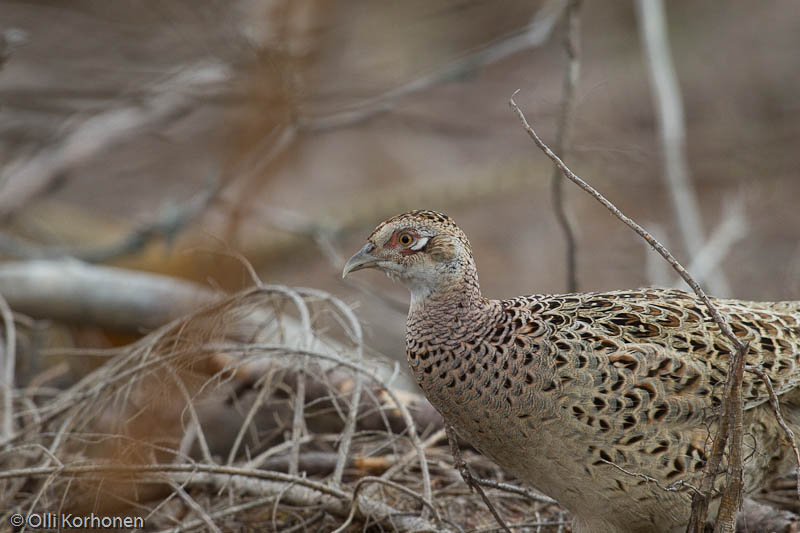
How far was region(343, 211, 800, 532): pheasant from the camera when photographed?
3195mm

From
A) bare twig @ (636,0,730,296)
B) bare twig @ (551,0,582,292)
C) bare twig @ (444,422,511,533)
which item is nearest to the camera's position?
bare twig @ (444,422,511,533)

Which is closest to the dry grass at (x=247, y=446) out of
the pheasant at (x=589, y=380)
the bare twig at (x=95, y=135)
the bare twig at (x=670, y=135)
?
the pheasant at (x=589, y=380)

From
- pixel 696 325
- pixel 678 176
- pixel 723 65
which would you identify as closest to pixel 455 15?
pixel 723 65

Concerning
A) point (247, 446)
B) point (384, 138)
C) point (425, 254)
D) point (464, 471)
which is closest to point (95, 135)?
point (247, 446)

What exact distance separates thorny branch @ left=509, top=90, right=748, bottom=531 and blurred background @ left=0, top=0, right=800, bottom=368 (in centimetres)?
110

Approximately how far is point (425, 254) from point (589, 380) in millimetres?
781

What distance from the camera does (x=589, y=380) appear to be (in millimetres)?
3225

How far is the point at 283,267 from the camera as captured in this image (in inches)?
378

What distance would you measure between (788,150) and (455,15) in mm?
5623

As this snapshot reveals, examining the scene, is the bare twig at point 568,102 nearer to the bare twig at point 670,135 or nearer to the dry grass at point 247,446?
the dry grass at point 247,446

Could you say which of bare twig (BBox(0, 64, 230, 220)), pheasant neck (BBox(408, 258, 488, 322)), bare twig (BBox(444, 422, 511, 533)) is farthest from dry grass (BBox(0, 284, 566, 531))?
bare twig (BBox(0, 64, 230, 220))

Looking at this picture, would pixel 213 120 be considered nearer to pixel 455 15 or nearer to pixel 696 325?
pixel 455 15

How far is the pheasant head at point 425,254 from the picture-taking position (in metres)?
3.43

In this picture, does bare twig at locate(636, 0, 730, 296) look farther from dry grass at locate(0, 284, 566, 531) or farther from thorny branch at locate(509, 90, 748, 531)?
thorny branch at locate(509, 90, 748, 531)
